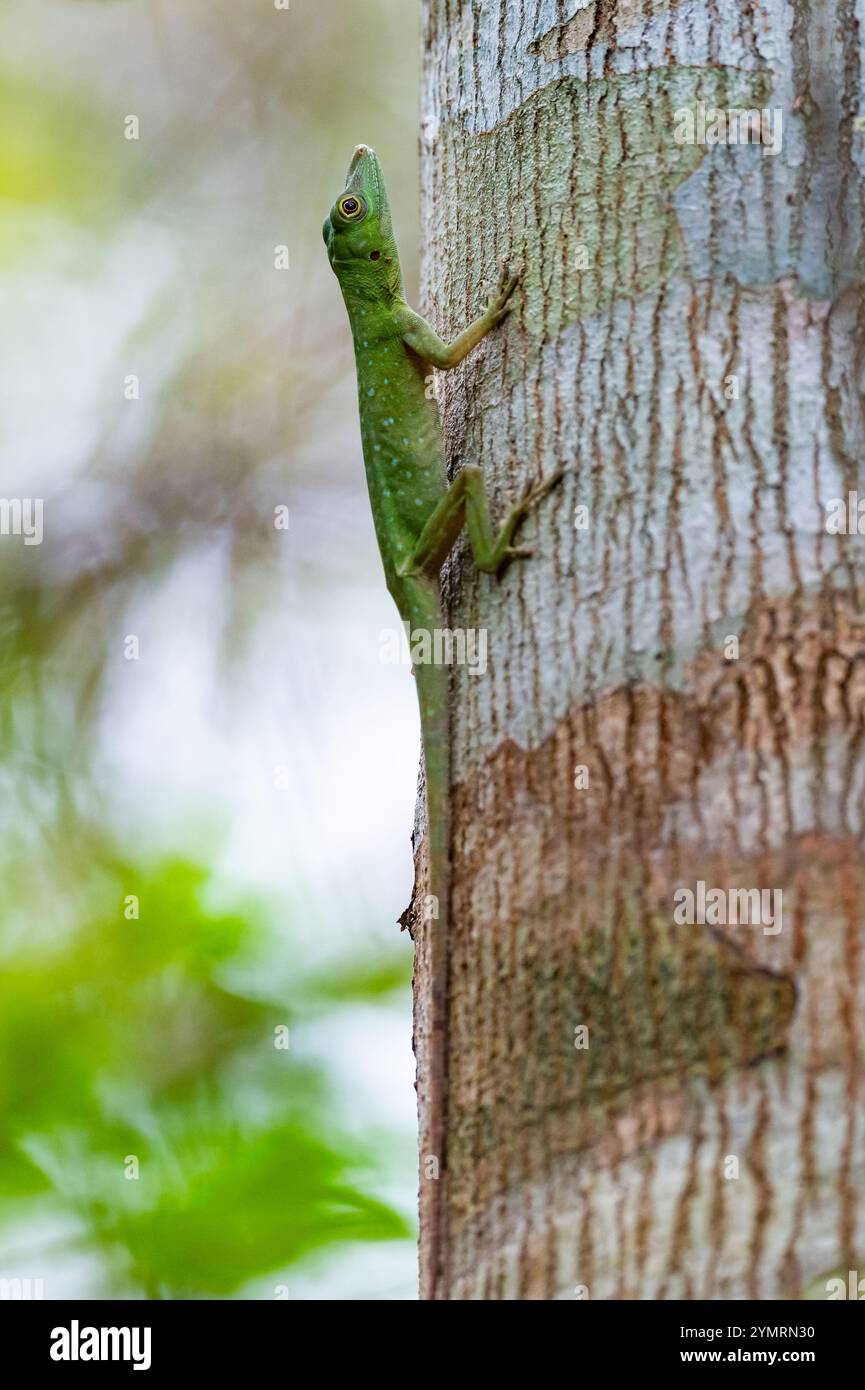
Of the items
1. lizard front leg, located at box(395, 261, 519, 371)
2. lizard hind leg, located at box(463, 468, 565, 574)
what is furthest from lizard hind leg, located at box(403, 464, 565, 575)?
lizard front leg, located at box(395, 261, 519, 371)

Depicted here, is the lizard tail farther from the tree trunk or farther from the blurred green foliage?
the blurred green foliage

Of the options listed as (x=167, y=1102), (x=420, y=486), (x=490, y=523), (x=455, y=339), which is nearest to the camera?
(x=490, y=523)

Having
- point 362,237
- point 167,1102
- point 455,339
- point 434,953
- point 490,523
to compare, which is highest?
point 362,237

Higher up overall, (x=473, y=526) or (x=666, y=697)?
(x=473, y=526)

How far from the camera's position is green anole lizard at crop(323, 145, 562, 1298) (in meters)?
2.47

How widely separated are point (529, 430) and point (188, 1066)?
3452mm

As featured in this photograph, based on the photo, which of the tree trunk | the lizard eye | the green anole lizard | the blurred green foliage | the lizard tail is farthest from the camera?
the blurred green foliage

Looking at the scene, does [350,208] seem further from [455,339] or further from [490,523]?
[490,523]

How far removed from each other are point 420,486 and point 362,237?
1.17 m

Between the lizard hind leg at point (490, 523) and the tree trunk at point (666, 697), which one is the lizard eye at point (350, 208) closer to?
the tree trunk at point (666, 697)


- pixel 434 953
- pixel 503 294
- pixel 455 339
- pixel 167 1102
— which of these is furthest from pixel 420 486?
pixel 167 1102

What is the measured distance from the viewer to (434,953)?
2496mm
